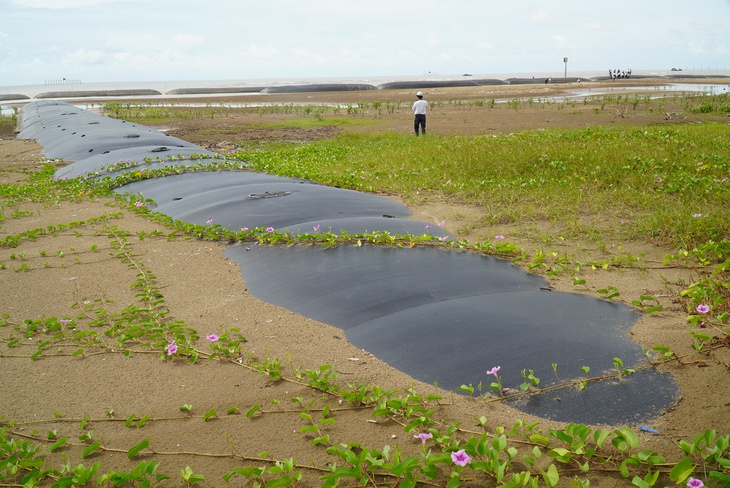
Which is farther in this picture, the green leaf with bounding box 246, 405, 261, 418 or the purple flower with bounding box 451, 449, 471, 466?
the green leaf with bounding box 246, 405, 261, 418

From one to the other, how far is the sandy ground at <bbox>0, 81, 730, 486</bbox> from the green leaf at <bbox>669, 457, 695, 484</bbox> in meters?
0.27

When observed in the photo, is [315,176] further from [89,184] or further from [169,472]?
[169,472]

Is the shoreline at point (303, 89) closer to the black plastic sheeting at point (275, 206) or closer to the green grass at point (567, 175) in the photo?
the green grass at point (567, 175)

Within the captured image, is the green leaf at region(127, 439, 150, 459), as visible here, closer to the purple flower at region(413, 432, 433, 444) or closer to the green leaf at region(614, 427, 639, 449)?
the purple flower at region(413, 432, 433, 444)

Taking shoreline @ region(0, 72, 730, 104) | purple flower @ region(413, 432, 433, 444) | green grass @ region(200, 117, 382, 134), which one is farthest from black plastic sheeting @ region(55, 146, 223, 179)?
shoreline @ region(0, 72, 730, 104)

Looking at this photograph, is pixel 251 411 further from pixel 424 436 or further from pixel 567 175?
pixel 567 175

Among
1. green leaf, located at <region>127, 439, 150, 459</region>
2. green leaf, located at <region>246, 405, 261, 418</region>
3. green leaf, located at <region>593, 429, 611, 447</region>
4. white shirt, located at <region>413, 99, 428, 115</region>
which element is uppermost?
white shirt, located at <region>413, 99, 428, 115</region>

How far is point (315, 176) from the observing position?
1043 centimetres

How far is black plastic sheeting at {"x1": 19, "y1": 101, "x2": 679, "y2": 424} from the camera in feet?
11.2

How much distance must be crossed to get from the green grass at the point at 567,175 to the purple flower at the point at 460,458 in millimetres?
4141

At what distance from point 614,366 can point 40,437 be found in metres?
3.35

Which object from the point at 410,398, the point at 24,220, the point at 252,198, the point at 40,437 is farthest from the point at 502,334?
the point at 24,220

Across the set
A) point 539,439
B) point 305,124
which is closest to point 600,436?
point 539,439

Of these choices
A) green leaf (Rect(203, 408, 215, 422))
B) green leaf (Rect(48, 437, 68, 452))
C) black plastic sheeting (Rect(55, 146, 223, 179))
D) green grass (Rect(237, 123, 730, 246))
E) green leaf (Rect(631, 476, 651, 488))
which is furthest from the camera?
black plastic sheeting (Rect(55, 146, 223, 179))
